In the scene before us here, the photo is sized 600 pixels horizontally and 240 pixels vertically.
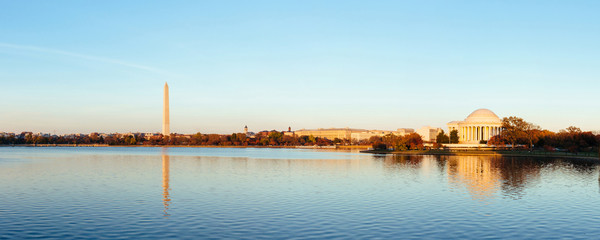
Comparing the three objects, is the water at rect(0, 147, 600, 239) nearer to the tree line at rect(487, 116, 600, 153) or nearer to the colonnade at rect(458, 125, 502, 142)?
the tree line at rect(487, 116, 600, 153)

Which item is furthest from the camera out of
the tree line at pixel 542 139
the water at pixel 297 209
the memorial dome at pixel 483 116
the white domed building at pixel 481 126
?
the memorial dome at pixel 483 116

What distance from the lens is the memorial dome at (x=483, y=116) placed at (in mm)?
189800

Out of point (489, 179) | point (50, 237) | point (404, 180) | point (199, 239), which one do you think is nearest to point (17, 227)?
point (50, 237)

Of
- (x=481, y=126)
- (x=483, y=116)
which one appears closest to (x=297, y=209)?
(x=481, y=126)

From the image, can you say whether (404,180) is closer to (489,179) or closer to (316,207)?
(489,179)

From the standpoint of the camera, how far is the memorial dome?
623 feet

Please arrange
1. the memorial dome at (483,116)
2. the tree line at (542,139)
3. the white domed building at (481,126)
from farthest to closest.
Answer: the memorial dome at (483,116)
the white domed building at (481,126)
the tree line at (542,139)

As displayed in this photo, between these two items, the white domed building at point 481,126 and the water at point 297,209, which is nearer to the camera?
the water at point 297,209

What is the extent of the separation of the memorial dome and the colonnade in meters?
2.60

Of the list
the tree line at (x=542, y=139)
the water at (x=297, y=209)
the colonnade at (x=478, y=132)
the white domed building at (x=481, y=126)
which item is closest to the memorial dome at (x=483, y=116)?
the white domed building at (x=481, y=126)

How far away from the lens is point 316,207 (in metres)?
30.0

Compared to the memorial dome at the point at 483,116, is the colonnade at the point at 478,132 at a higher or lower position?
lower

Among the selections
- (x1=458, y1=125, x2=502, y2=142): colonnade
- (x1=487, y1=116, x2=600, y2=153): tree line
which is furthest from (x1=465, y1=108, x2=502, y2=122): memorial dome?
(x1=487, y1=116, x2=600, y2=153): tree line

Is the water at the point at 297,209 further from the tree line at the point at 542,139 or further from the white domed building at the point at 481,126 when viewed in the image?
the white domed building at the point at 481,126
